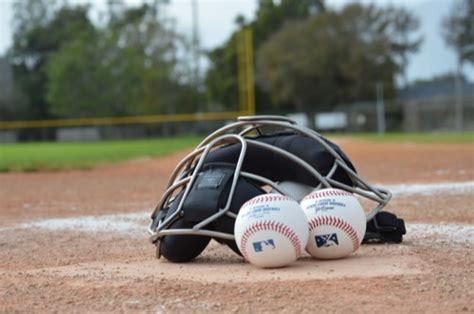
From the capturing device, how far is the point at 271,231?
329 cm

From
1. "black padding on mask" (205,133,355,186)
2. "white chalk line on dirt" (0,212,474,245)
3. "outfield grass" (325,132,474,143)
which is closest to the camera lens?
"black padding on mask" (205,133,355,186)

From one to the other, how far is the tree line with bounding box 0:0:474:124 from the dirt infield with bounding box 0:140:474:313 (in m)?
39.1

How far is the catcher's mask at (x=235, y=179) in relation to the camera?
11.7ft

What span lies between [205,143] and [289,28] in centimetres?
4385

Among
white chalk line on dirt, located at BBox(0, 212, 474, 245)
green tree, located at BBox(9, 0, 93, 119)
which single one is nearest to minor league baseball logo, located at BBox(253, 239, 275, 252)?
white chalk line on dirt, located at BBox(0, 212, 474, 245)

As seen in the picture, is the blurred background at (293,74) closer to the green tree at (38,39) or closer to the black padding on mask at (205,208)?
the green tree at (38,39)

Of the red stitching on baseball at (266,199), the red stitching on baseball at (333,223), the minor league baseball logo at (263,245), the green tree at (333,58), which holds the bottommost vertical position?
the minor league baseball logo at (263,245)

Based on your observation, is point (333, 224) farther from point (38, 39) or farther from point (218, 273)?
point (38, 39)

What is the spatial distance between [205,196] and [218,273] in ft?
1.35

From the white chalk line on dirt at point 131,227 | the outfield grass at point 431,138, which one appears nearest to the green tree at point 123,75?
the outfield grass at point 431,138

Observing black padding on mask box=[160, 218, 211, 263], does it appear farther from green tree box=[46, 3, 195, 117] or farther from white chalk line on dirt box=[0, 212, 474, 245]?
green tree box=[46, 3, 195, 117]

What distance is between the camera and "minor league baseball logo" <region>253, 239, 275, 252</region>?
3303 millimetres

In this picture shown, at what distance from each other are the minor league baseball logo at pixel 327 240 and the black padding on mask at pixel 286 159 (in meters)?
0.46

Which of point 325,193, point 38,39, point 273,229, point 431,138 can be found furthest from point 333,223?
point 38,39
